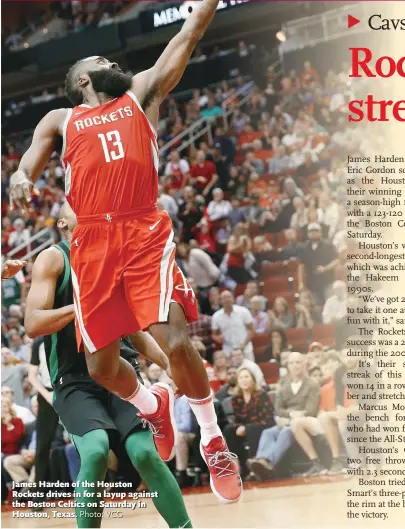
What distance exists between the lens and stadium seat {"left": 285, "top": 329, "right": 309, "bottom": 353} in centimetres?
852

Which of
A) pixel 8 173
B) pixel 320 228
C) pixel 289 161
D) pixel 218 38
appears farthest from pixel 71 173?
pixel 8 173

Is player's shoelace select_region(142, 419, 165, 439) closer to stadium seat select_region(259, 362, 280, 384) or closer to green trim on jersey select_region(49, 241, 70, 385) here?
green trim on jersey select_region(49, 241, 70, 385)

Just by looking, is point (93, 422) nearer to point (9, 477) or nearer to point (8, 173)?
point (9, 477)

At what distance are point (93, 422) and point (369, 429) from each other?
7.50 feet

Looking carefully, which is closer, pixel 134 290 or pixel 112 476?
pixel 134 290

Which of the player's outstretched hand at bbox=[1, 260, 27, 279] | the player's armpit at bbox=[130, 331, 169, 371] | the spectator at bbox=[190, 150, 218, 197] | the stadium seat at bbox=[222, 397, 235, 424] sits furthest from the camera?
the spectator at bbox=[190, 150, 218, 197]

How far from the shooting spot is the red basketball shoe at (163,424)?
4.55m

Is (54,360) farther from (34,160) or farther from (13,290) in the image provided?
(13,290)

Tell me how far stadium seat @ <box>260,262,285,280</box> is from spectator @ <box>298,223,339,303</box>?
315mm

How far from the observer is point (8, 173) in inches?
512

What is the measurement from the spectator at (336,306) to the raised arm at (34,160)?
12.1 feet

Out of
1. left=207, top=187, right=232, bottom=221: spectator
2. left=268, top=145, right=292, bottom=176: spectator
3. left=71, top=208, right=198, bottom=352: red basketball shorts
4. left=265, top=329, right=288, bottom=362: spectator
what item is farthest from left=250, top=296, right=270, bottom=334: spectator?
left=71, top=208, right=198, bottom=352: red basketball shorts

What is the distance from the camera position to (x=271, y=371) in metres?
8.65

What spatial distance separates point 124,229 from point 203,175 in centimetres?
759
